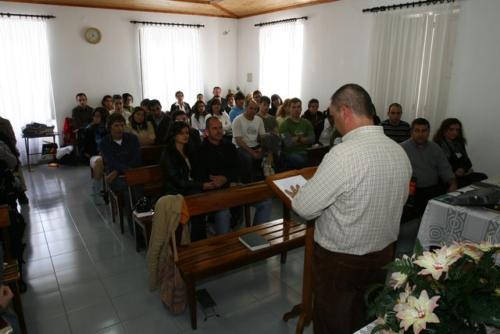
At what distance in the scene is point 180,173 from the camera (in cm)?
335

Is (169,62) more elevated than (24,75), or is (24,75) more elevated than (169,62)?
(169,62)

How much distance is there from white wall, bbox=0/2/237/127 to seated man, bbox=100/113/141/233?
349cm

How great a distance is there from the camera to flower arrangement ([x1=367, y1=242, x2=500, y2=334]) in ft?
2.94

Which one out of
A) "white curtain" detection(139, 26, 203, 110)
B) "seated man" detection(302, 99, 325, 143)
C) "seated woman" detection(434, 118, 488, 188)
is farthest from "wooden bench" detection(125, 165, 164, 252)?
"white curtain" detection(139, 26, 203, 110)

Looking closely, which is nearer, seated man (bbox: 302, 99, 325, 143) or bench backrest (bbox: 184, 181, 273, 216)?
bench backrest (bbox: 184, 181, 273, 216)

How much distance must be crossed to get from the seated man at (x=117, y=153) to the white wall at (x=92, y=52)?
3.49 metres

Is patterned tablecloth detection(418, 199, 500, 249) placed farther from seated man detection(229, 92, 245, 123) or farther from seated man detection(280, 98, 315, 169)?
seated man detection(229, 92, 245, 123)

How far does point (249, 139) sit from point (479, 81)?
114 inches

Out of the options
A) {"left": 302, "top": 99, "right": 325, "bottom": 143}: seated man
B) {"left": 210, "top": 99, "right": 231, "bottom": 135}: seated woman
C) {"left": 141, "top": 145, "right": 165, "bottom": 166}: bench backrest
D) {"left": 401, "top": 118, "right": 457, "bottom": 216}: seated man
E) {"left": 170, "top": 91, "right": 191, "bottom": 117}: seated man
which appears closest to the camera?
{"left": 401, "top": 118, "right": 457, "bottom": 216}: seated man

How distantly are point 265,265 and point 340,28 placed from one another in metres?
4.48

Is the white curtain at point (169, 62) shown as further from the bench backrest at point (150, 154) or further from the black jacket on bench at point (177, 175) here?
the black jacket on bench at point (177, 175)

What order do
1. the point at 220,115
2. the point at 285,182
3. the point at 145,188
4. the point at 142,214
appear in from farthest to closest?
the point at 220,115
the point at 145,188
the point at 142,214
the point at 285,182

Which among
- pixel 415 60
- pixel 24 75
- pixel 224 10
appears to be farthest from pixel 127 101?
pixel 415 60

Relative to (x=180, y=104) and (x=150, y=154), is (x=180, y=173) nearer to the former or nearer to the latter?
(x=150, y=154)
